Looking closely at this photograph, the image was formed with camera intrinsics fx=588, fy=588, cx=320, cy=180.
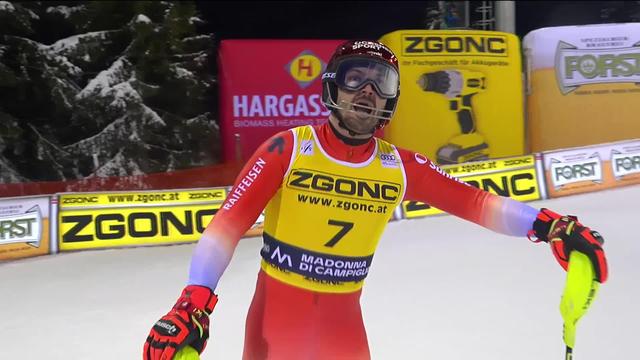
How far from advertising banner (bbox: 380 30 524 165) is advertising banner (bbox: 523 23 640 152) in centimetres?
75

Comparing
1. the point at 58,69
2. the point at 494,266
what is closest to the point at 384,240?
the point at 494,266

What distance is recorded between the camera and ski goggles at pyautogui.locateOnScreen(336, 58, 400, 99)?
2.01 meters

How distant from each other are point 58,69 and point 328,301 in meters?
11.2

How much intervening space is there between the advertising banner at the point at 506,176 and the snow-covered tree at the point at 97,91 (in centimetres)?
653

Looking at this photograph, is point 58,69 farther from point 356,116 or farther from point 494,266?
point 356,116

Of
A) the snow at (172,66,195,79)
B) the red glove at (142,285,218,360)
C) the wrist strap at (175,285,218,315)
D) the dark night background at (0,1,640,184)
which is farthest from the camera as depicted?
the snow at (172,66,195,79)

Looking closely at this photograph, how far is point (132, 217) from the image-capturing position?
729 centimetres

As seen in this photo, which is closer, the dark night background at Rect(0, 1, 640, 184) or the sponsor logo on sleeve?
the sponsor logo on sleeve

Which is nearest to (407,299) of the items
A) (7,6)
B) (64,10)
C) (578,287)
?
(578,287)

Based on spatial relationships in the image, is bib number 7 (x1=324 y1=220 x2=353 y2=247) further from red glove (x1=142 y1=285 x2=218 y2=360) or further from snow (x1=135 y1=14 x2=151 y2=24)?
snow (x1=135 y1=14 x2=151 y2=24)

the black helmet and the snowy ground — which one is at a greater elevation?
the black helmet

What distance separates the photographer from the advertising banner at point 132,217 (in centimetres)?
707

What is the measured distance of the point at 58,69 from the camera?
11.6 metres

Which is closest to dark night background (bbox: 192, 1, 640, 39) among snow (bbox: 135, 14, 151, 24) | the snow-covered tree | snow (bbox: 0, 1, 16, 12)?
the snow-covered tree
